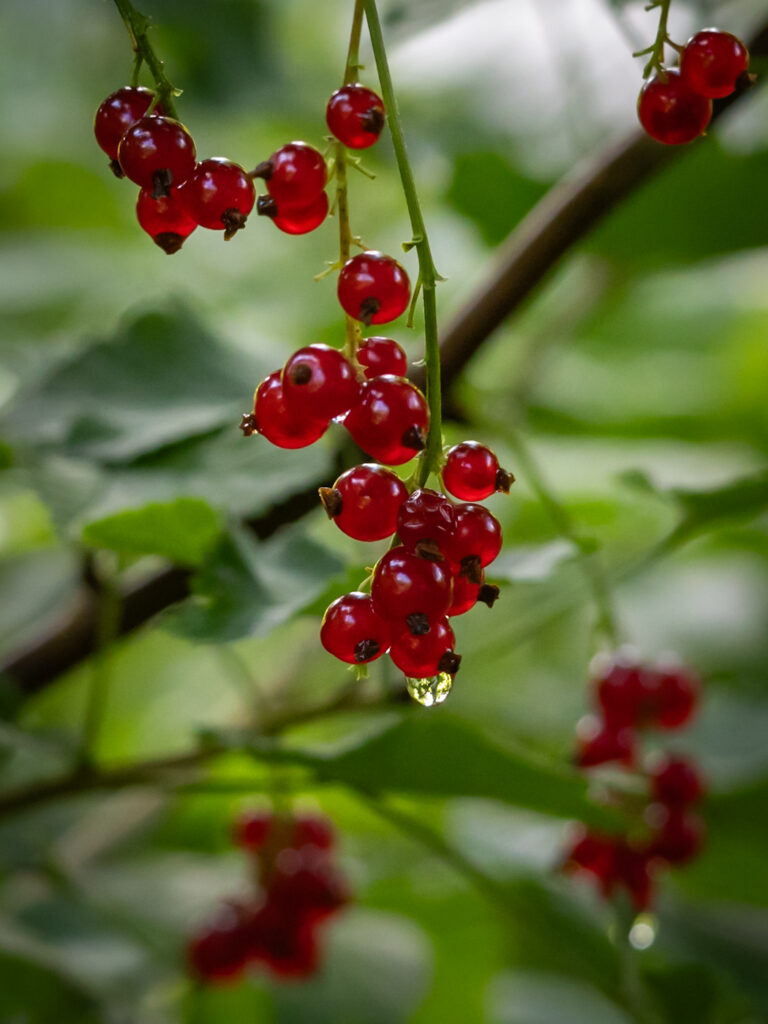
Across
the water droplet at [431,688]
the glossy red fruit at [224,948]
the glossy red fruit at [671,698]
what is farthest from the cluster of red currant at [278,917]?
the water droplet at [431,688]

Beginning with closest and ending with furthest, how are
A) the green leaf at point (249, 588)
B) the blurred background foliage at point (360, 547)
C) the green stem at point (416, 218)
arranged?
the green stem at point (416, 218)
the green leaf at point (249, 588)
the blurred background foliage at point (360, 547)

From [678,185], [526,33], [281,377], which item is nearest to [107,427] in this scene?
[281,377]

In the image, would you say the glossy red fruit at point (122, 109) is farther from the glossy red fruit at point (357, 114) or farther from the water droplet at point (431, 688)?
the water droplet at point (431, 688)

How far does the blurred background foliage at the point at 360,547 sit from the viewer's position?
2.28ft

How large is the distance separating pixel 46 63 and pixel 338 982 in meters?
1.44

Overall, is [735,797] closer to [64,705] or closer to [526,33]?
[64,705]

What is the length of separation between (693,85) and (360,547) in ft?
2.37

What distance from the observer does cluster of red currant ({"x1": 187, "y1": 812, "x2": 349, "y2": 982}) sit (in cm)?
88

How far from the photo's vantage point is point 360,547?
3.58 ft

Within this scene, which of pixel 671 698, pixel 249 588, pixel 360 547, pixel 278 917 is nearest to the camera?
pixel 249 588

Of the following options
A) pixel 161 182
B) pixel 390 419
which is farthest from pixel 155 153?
pixel 390 419

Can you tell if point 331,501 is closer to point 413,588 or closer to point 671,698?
point 413,588

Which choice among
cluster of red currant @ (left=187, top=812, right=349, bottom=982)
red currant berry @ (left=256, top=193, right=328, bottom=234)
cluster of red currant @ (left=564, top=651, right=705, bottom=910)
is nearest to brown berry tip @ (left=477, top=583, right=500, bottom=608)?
red currant berry @ (left=256, top=193, right=328, bottom=234)

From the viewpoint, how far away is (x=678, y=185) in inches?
39.6
